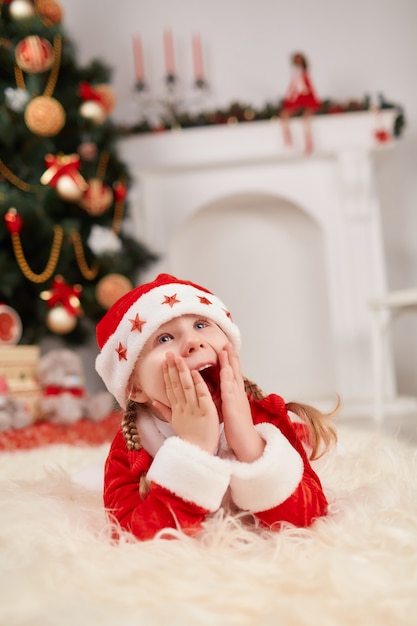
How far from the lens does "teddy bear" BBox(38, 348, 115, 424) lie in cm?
247

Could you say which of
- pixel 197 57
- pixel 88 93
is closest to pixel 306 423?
pixel 88 93

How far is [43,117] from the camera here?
269 cm

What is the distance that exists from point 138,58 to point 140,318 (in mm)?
3075

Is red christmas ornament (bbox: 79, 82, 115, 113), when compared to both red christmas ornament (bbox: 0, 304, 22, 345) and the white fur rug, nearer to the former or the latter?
red christmas ornament (bbox: 0, 304, 22, 345)

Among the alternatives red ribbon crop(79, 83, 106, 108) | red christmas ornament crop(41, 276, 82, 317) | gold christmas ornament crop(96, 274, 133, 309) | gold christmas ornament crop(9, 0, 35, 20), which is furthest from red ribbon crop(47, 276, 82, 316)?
gold christmas ornament crop(9, 0, 35, 20)

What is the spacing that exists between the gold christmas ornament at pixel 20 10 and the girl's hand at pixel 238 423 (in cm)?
257

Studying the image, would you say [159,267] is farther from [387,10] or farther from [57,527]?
[57,527]

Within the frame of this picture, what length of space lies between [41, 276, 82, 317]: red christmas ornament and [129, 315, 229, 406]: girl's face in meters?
1.93

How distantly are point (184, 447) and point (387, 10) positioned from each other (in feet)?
11.8

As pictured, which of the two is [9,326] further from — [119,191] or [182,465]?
[182,465]

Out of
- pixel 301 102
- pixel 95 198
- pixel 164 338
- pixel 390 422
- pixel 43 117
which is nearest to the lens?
pixel 164 338

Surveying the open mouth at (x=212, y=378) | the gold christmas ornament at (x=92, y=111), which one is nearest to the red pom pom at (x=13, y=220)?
the gold christmas ornament at (x=92, y=111)

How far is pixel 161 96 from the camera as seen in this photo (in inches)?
141

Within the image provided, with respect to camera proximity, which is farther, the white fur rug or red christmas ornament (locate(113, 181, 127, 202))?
red christmas ornament (locate(113, 181, 127, 202))
